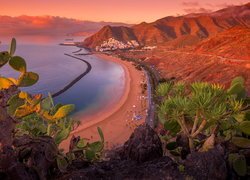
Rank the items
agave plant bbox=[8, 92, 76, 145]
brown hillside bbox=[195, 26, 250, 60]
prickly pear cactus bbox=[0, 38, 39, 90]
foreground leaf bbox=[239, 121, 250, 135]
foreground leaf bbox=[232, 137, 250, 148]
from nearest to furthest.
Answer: prickly pear cactus bbox=[0, 38, 39, 90], agave plant bbox=[8, 92, 76, 145], foreground leaf bbox=[239, 121, 250, 135], foreground leaf bbox=[232, 137, 250, 148], brown hillside bbox=[195, 26, 250, 60]

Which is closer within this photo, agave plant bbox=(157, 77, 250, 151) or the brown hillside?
agave plant bbox=(157, 77, 250, 151)

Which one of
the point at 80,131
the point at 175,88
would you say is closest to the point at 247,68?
the point at 80,131

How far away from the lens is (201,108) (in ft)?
22.2

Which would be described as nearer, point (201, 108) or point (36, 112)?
point (201, 108)

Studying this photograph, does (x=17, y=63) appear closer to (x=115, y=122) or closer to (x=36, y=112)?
(x=36, y=112)

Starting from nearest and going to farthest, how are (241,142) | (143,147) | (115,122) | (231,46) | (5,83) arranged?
(5,83)
(241,142)
(143,147)
(115,122)
(231,46)

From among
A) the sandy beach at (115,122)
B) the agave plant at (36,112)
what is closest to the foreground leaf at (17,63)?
the agave plant at (36,112)

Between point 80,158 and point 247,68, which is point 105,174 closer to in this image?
point 80,158

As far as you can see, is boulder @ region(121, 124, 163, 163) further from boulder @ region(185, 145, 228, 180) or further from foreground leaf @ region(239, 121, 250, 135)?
foreground leaf @ region(239, 121, 250, 135)

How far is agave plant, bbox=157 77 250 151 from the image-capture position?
22.4 feet

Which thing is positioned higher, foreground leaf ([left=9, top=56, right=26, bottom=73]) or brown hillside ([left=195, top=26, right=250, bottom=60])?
foreground leaf ([left=9, top=56, right=26, bottom=73])

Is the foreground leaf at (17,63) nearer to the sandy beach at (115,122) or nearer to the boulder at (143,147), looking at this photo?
the boulder at (143,147)

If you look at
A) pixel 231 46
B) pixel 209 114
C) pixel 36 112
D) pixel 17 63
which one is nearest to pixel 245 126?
pixel 209 114

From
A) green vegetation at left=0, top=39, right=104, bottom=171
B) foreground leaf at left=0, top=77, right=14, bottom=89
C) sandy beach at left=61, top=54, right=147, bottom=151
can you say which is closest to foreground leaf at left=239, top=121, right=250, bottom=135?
green vegetation at left=0, top=39, right=104, bottom=171
